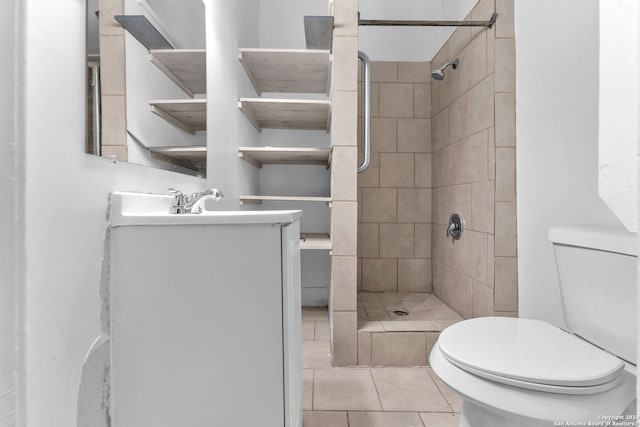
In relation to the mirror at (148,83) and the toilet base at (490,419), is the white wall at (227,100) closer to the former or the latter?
the mirror at (148,83)

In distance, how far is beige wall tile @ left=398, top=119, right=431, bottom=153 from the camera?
2.56 meters

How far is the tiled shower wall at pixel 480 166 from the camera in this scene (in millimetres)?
1693

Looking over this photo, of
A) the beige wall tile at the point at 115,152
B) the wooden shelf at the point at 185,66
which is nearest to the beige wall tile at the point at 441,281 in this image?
the wooden shelf at the point at 185,66

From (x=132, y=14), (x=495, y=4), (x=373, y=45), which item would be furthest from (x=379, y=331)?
(x=373, y=45)

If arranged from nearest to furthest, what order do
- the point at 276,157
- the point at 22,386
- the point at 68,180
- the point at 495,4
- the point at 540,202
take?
the point at 22,386 → the point at 68,180 → the point at 540,202 → the point at 495,4 → the point at 276,157

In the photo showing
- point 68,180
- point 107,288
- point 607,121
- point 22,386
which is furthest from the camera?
point 607,121

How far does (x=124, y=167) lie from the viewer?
2.77 feet

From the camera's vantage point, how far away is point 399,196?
2.58 m

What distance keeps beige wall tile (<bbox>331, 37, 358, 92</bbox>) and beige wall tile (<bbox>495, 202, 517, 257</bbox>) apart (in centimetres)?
97

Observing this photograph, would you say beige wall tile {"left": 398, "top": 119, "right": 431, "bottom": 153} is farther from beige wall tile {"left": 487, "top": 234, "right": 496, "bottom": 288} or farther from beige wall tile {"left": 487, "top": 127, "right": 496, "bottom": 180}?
beige wall tile {"left": 487, "top": 234, "right": 496, "bottom": 288}

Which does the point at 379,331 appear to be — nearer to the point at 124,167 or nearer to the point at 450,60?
the point at 124,167

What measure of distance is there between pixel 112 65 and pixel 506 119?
169 cm

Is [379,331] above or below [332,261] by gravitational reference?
below

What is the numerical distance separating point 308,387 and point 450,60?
85.3 inches
